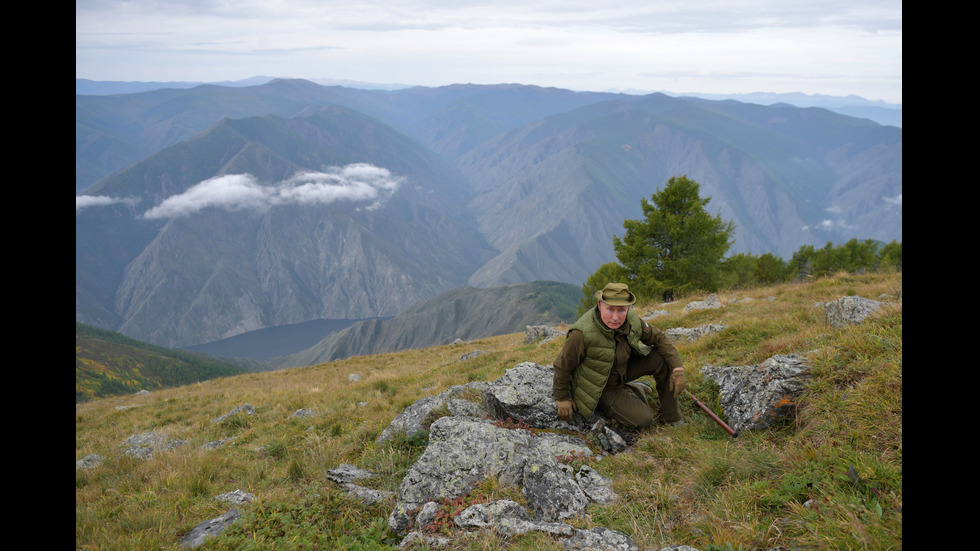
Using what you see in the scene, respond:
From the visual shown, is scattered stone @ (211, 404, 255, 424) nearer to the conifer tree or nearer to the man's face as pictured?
the man's face

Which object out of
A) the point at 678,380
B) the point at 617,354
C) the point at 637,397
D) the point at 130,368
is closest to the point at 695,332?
the point at 637,397

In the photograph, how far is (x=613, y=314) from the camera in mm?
6156

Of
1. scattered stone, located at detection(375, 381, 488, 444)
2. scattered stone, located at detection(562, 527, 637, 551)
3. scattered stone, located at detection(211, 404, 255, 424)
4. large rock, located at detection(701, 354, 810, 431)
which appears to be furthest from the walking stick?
scattered stone, located at detection(211, 404, 255, 424)

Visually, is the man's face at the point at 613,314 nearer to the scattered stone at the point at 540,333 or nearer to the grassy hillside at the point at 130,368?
the scattered stone at the point at 540,333

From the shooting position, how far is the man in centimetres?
630

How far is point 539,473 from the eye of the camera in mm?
5395

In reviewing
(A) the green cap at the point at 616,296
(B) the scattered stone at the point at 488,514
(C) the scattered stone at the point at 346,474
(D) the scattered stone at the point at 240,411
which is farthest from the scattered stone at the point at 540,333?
(B) the scattered stone at the point at 488,514

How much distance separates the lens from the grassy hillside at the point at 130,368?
136 metres

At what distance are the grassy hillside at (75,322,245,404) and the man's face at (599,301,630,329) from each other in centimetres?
16442

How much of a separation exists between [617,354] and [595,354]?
0.39 metres

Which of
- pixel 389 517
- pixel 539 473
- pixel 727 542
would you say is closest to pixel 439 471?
pixel 389 517

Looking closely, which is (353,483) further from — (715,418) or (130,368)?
(130,368)
